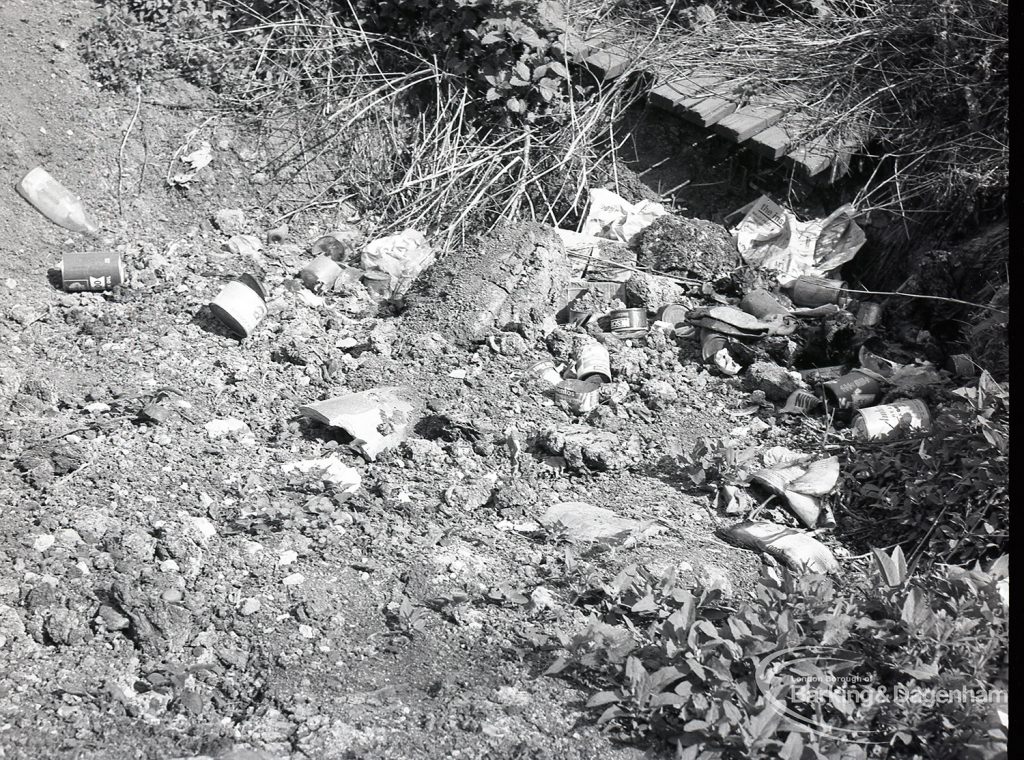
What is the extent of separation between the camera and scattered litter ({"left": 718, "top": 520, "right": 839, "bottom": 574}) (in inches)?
102

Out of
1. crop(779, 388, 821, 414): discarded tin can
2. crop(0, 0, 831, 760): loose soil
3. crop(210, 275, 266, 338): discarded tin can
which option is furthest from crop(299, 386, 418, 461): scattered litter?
crop(779, 388, 821, 414): discarded tin can

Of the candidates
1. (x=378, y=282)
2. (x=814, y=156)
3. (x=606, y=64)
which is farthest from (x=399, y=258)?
(x=814, y=156)

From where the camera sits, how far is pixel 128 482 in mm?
A: 2730

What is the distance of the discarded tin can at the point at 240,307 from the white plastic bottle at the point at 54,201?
37.2 inches

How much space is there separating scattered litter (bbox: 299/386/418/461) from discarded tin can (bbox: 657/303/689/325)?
121 cm

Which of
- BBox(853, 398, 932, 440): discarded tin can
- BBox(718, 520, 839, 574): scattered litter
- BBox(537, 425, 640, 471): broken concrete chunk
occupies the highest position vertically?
BBox(853, 398, 932, 440): discarded tin can

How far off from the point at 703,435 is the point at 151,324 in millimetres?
2151

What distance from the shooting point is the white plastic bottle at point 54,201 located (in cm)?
400

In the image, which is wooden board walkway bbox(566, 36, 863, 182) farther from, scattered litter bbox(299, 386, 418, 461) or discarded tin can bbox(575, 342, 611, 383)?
scattered litter bbox(299, 386, 418, 461)

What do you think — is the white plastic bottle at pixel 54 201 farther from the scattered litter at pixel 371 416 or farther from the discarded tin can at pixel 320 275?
the scattered litter at pixel 371 416

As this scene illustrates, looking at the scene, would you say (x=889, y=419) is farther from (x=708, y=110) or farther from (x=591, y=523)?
(x=708, y=110)

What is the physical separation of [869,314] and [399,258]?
2.03m
